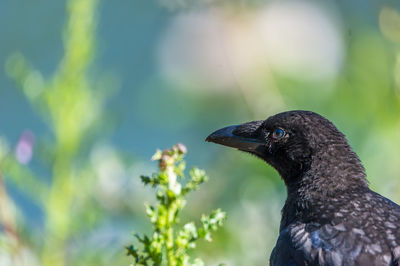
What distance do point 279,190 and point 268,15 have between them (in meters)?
0.97

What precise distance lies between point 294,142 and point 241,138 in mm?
228

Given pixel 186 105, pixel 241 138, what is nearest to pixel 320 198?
pixel 241 138

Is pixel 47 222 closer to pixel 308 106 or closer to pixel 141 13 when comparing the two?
pixel 308 106

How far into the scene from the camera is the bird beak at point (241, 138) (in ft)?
10.6

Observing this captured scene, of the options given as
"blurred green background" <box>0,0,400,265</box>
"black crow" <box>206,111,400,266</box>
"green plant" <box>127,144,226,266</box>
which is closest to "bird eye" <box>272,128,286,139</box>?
"black crow" <box>206,111,400,266</box>

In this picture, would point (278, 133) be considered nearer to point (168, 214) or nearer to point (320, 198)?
point (320, 198)

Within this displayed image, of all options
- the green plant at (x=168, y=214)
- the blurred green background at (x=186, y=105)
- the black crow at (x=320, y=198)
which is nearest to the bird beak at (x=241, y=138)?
the black crow at (x=320, y=198)

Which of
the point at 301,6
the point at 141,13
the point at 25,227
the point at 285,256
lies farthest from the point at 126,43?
the point at 285,256

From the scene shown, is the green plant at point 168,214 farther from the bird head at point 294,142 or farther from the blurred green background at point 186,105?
the bird head at point 294,142

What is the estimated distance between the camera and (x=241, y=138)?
3277 millimetres

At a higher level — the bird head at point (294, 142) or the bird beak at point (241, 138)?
the bird beak at point (241, 138)

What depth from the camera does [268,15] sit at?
453cm

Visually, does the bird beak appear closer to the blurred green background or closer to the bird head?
the bird head

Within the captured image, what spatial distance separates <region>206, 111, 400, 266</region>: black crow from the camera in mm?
2607
